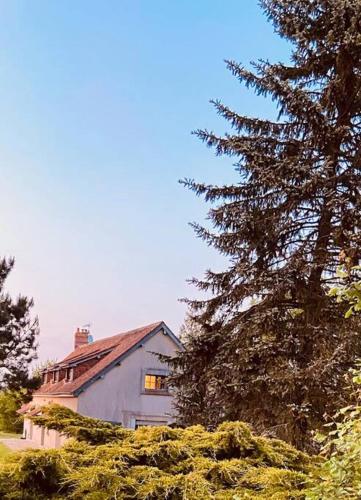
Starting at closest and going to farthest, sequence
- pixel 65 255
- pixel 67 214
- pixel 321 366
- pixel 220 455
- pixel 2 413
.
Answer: pixel 220 455, pixel 321 366, pixel 67 214, pixel 65 255, pixel 2 413

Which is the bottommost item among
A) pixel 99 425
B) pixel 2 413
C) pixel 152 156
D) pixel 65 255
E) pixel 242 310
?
pixel 2 413

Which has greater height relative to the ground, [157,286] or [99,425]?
[157,286]

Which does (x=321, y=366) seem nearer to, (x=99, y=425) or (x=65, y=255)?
(x=99, y=425)

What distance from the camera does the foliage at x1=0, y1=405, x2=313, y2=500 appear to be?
5.09 feet

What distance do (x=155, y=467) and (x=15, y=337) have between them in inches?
461

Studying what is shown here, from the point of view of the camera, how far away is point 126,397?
13453 mm

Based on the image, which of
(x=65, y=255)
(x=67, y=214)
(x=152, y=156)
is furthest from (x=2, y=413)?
(x=152, y=156)

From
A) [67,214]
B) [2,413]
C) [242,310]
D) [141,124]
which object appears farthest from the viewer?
[2,413]

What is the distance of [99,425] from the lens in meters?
2.19

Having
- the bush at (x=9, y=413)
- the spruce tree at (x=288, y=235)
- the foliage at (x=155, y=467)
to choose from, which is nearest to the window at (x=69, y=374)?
the bush at (x=9, y=413)

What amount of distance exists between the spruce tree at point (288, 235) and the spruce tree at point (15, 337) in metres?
7.45

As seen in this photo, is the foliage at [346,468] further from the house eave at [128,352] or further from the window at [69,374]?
the window at [69,374]

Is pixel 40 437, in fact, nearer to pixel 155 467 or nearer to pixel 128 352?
pixel 128 352

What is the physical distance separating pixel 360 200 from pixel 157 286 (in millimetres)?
6363
